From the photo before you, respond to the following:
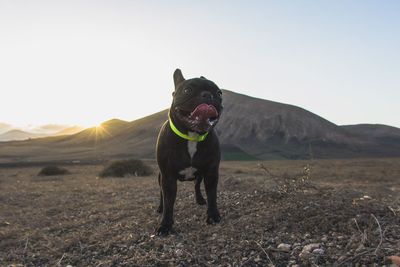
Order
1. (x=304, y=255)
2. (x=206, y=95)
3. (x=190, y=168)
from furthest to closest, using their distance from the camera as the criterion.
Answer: (x=190, y=168) < (x=206, y=95) < (x=304, y=255)

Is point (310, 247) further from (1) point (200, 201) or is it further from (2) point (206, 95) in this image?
(1) point (200, 201)

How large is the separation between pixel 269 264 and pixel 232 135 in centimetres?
9856

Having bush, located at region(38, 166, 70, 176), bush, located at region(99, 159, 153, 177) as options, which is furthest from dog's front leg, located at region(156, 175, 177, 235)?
bush, located at region(38, 166, 70, 176)

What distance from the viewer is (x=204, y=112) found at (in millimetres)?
5254

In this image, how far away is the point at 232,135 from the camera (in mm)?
102875

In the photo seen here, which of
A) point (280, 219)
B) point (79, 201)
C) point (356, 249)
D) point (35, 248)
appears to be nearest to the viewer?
point (356, 249)

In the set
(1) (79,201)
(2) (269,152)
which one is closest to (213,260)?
(1) (79,201)

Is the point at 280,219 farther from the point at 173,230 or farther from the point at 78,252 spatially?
the point at 78,252

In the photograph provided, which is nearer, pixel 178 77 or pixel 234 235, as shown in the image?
pixel 234 235

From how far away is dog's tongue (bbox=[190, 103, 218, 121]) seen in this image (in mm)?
5254

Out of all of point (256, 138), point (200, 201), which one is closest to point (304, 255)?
point (200, 201)

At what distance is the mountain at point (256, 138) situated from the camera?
9294 cm

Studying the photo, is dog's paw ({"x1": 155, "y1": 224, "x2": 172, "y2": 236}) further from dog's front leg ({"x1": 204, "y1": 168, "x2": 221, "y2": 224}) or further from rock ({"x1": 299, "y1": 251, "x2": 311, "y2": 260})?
rock ({"x1": 299, "y1": 251, "x2": 311, "y2": 260})

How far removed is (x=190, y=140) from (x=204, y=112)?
73 cm
